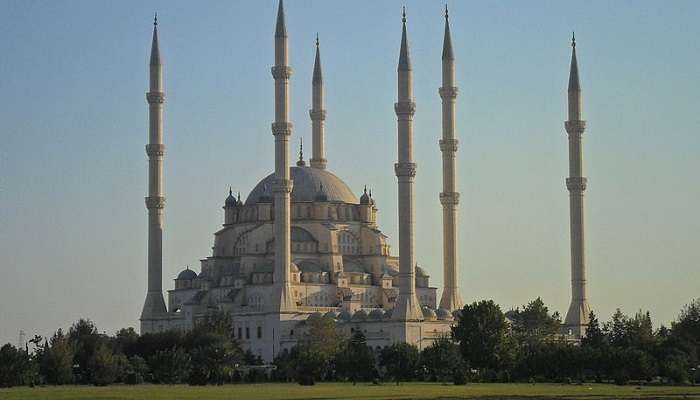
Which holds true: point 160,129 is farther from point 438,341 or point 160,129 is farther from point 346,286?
point 438,341

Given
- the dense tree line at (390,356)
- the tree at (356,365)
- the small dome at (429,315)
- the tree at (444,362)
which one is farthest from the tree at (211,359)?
the small dome at (429,315)

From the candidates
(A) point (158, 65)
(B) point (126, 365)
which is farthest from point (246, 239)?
(B) point (126, 365)

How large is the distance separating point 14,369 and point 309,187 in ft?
159

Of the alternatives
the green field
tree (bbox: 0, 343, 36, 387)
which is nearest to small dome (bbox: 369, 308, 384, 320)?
the green field

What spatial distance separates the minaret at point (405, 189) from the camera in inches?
4781

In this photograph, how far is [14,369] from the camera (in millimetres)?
95125

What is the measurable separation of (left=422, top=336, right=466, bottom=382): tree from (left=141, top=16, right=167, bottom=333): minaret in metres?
28.4

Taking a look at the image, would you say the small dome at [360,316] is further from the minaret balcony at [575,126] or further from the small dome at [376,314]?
the minaret balcony at [575,126]

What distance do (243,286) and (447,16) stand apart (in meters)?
24.9

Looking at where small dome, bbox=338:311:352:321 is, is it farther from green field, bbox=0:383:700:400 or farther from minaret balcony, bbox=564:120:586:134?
green field, bbox=0:383:700:400

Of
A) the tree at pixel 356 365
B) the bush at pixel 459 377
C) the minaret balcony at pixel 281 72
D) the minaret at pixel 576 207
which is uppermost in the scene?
the minaret balcony at pixel 281 72

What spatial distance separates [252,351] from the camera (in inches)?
5037

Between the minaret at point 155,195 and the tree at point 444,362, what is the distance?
28.4 meters

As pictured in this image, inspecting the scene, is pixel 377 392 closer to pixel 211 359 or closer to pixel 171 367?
pixel 171 367
